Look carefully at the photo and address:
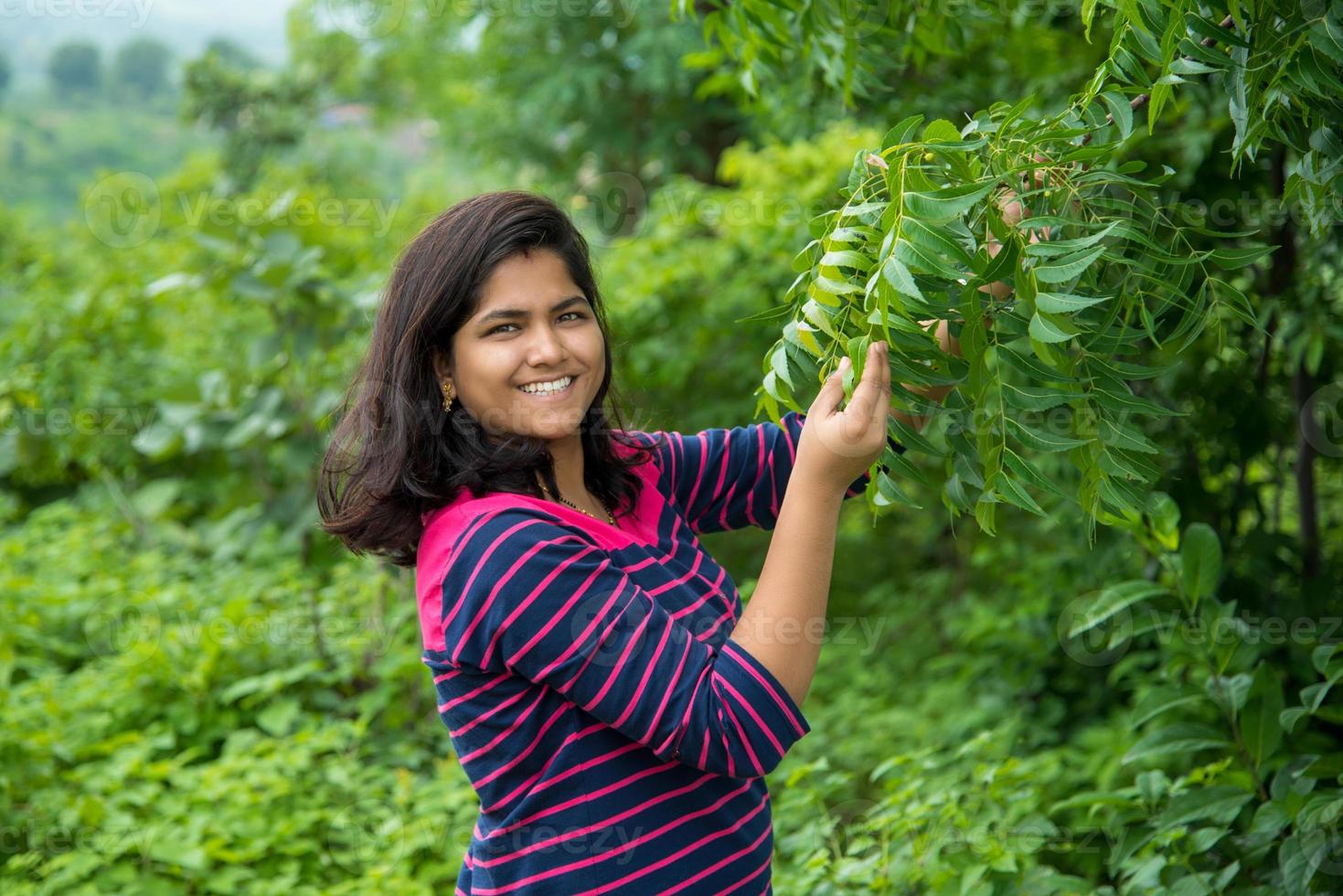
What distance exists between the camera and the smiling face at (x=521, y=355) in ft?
5.24

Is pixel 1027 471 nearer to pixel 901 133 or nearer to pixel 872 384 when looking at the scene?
pixel 872 384

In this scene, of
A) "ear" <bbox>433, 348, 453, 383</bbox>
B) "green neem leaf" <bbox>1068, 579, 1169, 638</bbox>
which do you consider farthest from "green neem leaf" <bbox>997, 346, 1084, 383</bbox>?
"green neem leaf" <bbox>1068, 579, 1169, 638</bbox>

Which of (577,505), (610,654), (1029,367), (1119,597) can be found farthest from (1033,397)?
(1119,597)

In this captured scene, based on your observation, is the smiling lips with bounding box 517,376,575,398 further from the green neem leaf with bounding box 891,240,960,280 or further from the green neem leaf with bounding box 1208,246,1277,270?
the green neem leaf with bounding box 1208,246,1277,270

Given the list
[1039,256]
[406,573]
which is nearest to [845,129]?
[406,573]

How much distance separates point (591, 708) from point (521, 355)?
476mm

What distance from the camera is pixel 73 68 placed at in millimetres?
10352

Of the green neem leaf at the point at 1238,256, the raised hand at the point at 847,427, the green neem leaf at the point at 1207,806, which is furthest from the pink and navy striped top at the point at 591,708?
the green neem leaf at the point at 1207,806

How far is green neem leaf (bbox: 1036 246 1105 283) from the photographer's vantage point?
121 cm

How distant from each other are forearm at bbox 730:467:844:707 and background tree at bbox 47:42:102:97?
10698 millimetres

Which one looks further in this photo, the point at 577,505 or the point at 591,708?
the point at 577,505

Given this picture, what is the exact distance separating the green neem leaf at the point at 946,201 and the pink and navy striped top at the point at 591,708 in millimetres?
522

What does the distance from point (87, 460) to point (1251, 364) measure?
4.37m

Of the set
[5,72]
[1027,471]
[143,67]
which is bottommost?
[1027,471]
